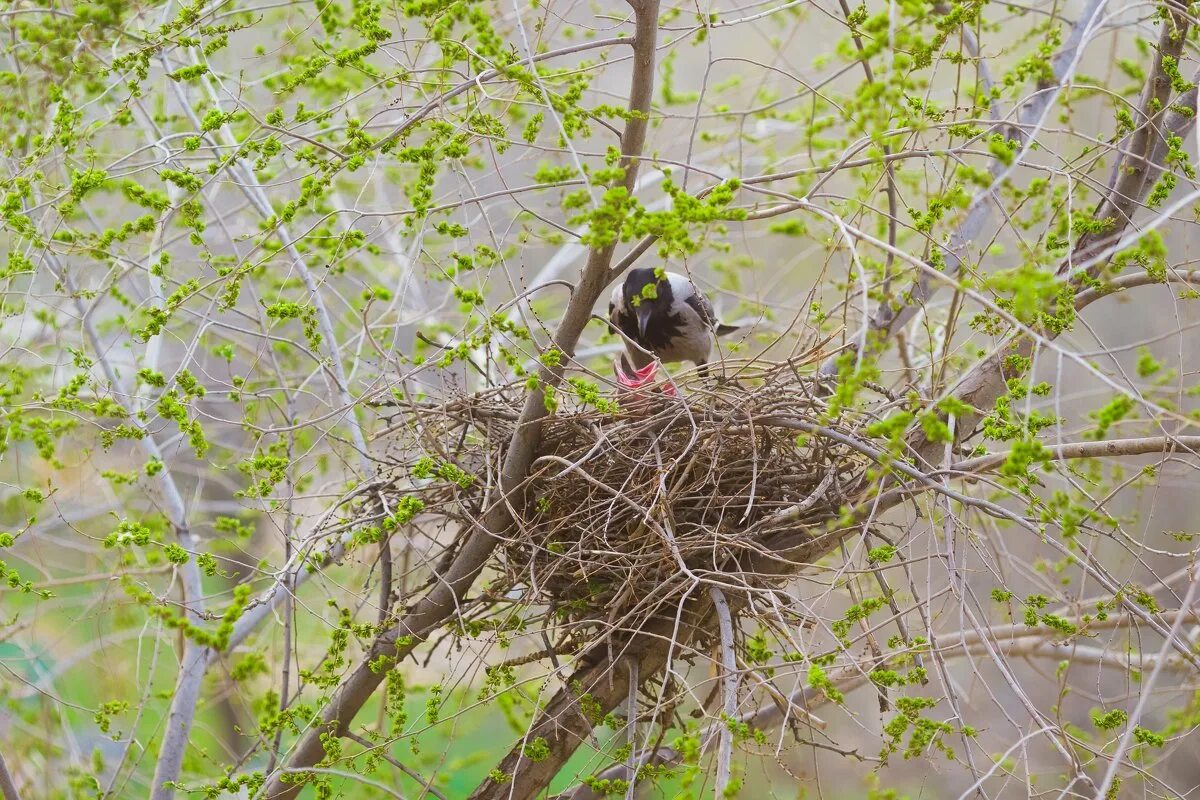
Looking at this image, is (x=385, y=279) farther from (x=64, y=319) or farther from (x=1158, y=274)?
(x=1158, y=274)

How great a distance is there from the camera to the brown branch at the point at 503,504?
2.23 m

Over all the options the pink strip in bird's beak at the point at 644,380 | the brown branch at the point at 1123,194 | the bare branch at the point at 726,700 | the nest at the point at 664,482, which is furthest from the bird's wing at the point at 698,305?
the bare branch at the point at 726,700

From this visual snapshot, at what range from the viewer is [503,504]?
2.72 metres

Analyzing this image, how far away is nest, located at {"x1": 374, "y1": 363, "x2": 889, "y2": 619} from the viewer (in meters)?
2.49

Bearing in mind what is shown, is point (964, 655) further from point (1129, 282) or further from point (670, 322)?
point (670, 322)

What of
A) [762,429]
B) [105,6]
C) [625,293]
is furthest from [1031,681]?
[105,6]

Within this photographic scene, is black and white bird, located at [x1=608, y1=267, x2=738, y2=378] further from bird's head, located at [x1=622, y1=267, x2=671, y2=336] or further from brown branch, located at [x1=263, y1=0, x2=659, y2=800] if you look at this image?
brown branch, located at [x1=263, y1=0, x2=659, y2=800]

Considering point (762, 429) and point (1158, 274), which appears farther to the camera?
point (762, 429)

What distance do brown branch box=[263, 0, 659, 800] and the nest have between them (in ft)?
0.18

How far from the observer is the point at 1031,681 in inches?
380

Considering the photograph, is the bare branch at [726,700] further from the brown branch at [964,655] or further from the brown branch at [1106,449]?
the brown branch at [1106,449]

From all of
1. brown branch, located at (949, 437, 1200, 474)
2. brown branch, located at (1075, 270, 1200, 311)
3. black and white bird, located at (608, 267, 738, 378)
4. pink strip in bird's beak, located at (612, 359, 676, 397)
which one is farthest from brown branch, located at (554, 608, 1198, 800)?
black and white bird, located at (608, 267, 738, 378)

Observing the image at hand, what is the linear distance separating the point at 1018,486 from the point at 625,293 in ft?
6.56

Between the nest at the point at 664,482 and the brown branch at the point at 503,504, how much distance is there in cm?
5
